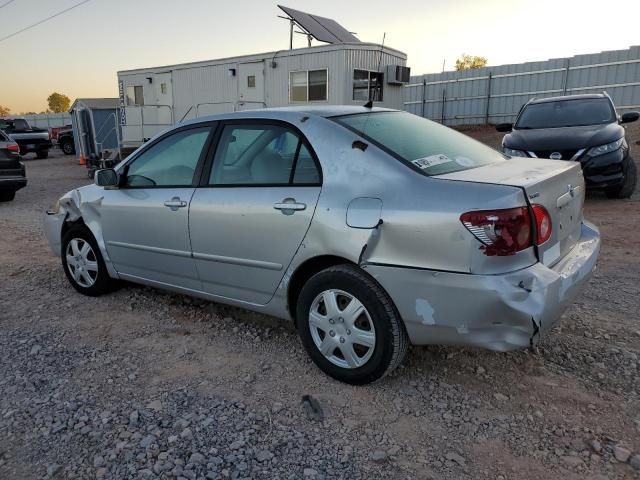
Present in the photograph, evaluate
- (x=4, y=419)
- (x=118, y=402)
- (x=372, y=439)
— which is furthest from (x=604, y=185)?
(x=4, y=419)

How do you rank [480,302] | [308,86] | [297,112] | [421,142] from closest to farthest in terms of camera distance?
[480,302] → [421,142] → [297,112] → [308,86]

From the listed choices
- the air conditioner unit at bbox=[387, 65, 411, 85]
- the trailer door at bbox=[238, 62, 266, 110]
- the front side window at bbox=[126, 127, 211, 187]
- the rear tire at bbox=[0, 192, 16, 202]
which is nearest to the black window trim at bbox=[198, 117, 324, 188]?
the front side window at bbox=[126, 127, 211, 187]

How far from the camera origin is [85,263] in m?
4.27

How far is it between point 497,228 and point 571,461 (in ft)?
3.42

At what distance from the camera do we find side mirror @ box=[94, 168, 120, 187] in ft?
12.6

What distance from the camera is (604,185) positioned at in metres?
7.33

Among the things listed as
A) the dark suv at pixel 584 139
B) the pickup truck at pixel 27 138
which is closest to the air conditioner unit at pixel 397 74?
the dark suv at pixel 584 139

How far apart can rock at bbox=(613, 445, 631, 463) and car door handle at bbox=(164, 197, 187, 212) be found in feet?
9.01

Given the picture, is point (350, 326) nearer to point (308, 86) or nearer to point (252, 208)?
point (252, 208)

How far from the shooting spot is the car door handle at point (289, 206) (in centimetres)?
279

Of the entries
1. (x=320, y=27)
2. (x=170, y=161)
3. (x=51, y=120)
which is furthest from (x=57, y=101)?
(x=170, y=161)

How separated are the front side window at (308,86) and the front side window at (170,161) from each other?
9.83 meters

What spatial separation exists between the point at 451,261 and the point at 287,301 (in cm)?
109

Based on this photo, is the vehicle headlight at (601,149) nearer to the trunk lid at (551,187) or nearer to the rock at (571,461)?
the trunk lid at (551,187)
